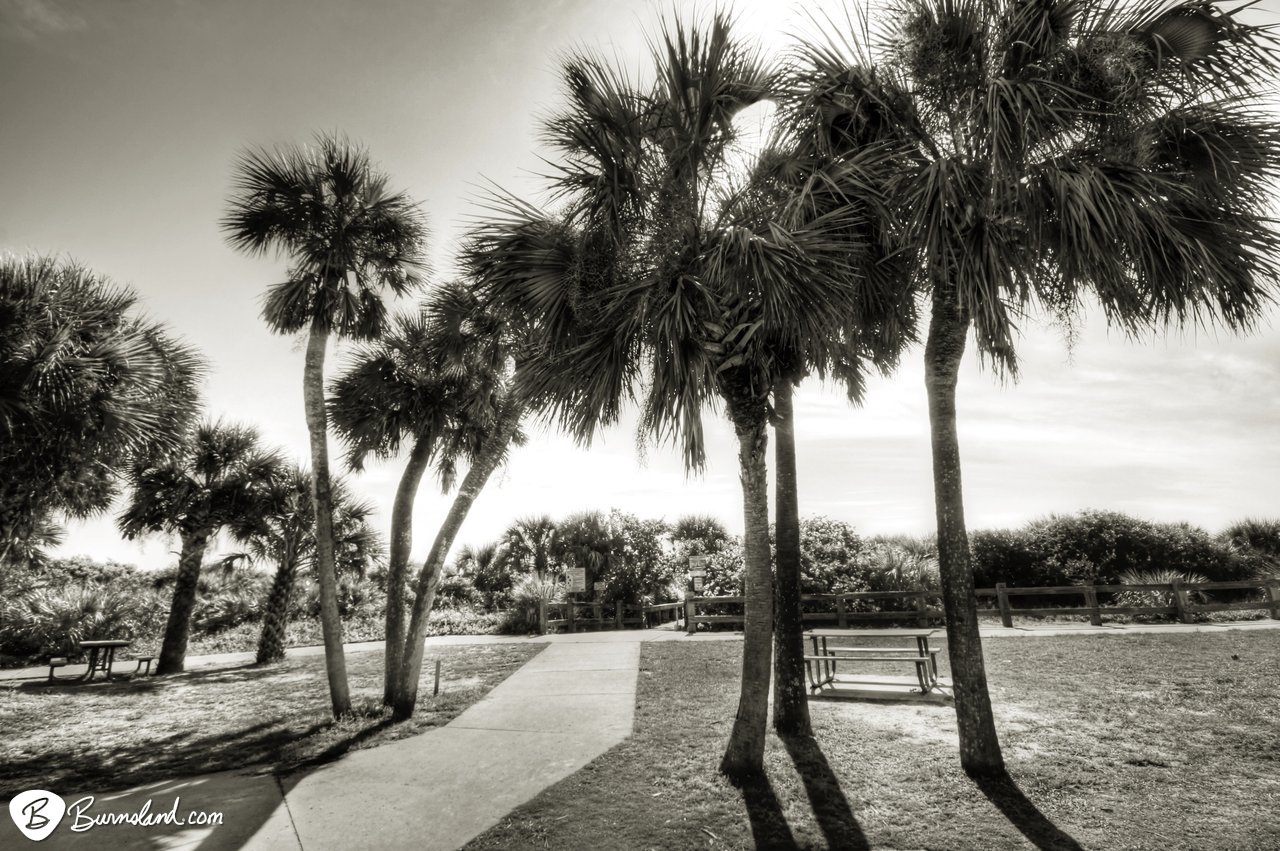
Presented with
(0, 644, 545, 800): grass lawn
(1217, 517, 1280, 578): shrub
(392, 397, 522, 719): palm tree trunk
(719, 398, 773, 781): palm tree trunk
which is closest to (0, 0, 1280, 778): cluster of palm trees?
(719, 398, 773, 781): palm tree trunk

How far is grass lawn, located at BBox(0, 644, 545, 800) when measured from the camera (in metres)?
6.61

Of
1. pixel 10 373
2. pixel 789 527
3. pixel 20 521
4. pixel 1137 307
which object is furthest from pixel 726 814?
pixel 20 521

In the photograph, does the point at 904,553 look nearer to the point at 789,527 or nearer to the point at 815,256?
the point at 789,527

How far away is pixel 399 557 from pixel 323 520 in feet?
4.19

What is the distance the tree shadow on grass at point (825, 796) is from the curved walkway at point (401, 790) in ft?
6.69

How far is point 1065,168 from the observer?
18.0 ft

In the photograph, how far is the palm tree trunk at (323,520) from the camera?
8.30 meters

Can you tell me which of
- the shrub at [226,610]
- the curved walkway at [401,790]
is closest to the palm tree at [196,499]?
the shrub at [226,610]

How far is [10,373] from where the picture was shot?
8961 millimetres

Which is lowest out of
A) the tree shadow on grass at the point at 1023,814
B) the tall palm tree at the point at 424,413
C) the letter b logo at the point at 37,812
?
the letter b logo at the point at 37,812

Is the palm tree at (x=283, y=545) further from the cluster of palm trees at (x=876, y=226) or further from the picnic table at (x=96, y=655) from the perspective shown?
the cluster of palm trees at (x=876, y=226)

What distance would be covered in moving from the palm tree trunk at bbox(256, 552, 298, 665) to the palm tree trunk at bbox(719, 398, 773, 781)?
1379 cm

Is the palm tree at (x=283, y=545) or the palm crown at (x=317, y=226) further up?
the palm crown at (x=317, y=226)

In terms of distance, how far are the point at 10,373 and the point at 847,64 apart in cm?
1217
